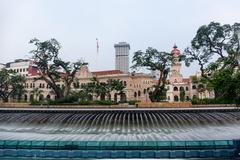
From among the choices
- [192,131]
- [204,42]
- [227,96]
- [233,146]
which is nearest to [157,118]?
[192,131]

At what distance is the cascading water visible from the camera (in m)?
29.3

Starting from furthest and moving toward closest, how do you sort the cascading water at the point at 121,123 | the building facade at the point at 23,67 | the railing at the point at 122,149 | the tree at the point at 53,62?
the building facade at the point at 23,67
the tree at the point at 53,62
the cascading water at the point at 121,123
the railing at the point at 122,149

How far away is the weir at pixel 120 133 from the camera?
17.3m

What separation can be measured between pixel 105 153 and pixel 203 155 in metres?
5.30

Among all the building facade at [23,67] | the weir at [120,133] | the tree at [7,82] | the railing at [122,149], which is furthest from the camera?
the building facade at [23,67]

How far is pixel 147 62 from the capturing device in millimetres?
61500

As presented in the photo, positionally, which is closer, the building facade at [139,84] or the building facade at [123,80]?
the building facade at [123,80]

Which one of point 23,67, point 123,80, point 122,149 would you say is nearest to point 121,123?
point 122,149

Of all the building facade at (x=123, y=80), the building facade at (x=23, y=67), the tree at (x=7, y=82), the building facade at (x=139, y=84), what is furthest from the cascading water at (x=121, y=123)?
the building facade at (x=23, y=67)

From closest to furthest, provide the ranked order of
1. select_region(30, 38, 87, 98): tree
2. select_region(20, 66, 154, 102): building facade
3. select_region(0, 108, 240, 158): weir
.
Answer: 1. select_region(0, 108, 240, 158): weir
2. select_region(30, 38, 87, 98): tree
3. select_region(20, 66, 154, 102): building facade

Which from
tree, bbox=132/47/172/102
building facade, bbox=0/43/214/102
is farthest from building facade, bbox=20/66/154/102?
tree, bbox=132/47/172/102

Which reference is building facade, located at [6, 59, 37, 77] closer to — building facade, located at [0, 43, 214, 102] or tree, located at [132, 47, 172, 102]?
building facade, located at [0, 43, 214, 102]

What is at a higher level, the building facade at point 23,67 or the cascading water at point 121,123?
the building facade at point 23,67

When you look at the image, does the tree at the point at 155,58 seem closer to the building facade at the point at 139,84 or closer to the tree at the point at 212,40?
the tree at the point at 212,40
